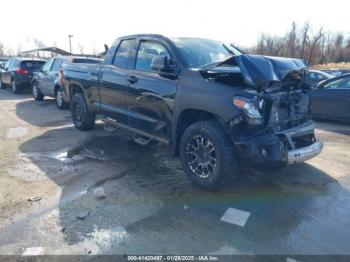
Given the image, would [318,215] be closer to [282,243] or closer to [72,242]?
[282,243]

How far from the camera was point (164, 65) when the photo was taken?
4508 mm

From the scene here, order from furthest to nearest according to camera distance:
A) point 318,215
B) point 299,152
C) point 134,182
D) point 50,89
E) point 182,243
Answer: point 50,89 → point 134,182 → point 299,152 → point 318,215 → point 182,243

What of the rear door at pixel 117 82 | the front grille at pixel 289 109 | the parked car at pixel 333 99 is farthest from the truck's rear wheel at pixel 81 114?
the parked car at pixel 333 99

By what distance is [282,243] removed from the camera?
3188 millimetres

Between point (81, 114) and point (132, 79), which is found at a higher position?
point (132, 79)

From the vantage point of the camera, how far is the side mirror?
4504mm

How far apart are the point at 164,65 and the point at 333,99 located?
6256mm

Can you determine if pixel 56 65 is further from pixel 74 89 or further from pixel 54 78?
pixel 74 89

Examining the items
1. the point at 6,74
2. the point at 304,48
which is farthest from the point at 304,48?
the point at 6,74

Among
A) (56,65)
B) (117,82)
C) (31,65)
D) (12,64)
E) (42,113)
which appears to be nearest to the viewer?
(117,82)

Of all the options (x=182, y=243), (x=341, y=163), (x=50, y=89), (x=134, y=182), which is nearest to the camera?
(x=182, y=243)

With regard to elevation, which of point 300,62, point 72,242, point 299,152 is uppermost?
point 300,62

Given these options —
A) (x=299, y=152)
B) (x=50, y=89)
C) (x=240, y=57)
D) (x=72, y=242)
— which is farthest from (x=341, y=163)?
(x=50, y=89)

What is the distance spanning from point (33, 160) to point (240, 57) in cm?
375
